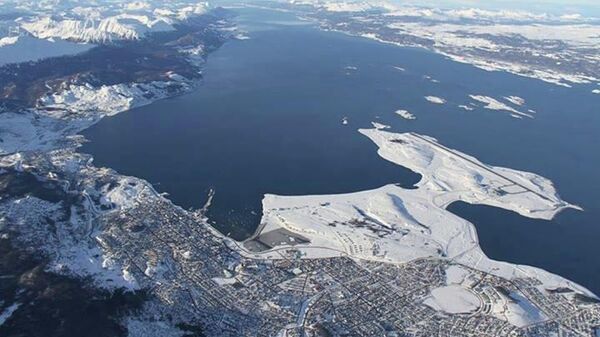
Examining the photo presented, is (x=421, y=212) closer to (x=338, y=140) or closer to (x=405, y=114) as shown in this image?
(x=338, y=140)

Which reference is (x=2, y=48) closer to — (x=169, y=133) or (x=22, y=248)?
(x=169, y=133)

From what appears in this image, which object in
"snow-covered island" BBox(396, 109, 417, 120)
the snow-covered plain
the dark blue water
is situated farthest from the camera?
"snow-covered island" BBox(396, 109, 417, 120)

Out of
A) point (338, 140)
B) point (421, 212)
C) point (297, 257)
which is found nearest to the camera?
point (297, 257)

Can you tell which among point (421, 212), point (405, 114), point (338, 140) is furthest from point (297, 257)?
point (405, 114)

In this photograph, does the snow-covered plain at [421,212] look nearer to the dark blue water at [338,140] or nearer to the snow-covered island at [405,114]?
the dark blue water at [338,140]

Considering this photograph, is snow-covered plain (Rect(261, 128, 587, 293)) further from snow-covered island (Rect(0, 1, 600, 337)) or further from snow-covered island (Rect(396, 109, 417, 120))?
snow-covered island (Rect(396, 109, 417, 120))

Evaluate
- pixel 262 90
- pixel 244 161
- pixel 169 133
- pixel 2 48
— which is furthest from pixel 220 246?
pixel 2 48

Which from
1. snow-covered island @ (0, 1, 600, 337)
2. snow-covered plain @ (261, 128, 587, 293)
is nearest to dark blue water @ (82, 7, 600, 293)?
snow-covered plain @ (261, 128, 587, 293)

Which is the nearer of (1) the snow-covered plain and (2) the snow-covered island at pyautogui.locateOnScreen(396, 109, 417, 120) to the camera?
(1) the snow-covered plain

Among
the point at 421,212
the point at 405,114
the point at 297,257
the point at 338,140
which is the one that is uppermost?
the point at 405,114

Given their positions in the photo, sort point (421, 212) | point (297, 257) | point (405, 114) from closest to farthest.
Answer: point (297, 257) → point (421, 212) → point (405, 114)
